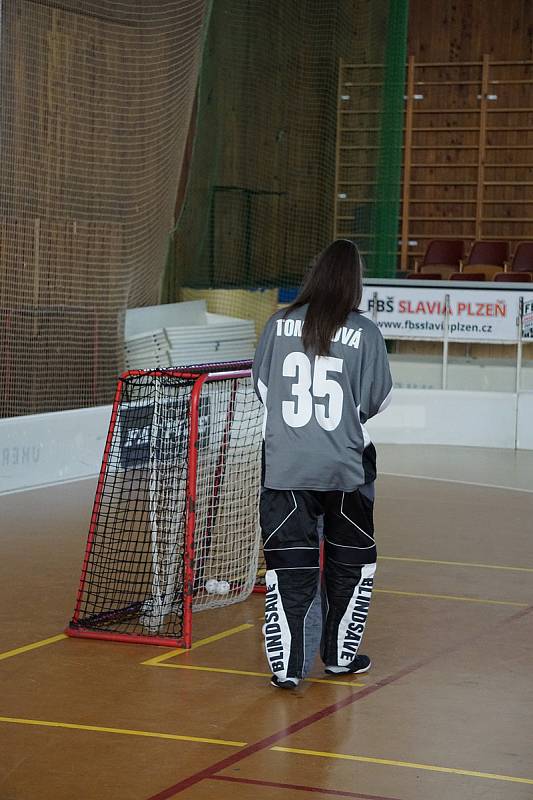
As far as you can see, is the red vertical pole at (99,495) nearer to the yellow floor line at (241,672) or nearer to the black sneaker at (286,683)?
the yellow floor line at (241,672)

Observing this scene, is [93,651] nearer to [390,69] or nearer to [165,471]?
[165,471]

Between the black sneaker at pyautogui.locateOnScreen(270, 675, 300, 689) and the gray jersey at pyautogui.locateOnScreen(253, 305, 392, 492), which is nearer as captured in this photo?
the gray jersey at pyautogui.locateOnScreen(253, 305, 392, 492)

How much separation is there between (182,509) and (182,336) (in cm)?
725

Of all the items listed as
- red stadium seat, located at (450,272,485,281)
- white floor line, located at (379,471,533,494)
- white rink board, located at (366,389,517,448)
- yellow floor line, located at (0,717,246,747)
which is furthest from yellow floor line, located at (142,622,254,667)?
red stadium seat, located at (450,272,485,281)

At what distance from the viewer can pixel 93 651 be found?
5.73 metres

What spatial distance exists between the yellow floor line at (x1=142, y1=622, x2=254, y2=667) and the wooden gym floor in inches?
0.6

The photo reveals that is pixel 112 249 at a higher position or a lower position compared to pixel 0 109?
lower

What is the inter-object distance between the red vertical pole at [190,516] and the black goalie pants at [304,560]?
1.91ft

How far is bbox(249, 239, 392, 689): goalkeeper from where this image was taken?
5.06 meters

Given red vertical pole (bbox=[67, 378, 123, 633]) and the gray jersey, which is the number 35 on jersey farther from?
red vertical pole (bbox=[67, 378, 123, 633])

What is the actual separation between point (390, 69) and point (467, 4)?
282 inches

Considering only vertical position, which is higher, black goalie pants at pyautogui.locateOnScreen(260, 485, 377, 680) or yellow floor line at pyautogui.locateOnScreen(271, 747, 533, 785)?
black goalie pants at pyautogui.locateOnScreen(260, 485, 377, 680)

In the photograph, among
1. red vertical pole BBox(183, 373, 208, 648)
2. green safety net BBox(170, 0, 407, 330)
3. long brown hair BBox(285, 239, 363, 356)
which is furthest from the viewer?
green safety net BBox(170, 0, 407, 330)

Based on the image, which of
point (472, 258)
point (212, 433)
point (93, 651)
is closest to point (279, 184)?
point (472, 258)
